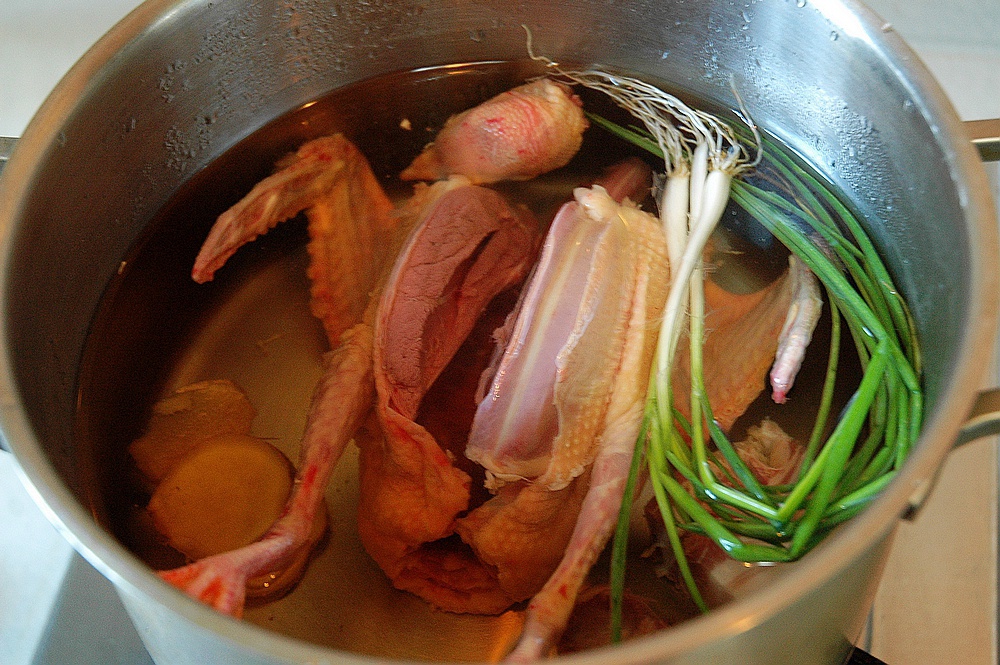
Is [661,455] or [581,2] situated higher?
[581,2]

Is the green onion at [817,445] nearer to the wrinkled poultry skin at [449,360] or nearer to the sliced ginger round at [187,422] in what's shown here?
the wrinkled poultry skin at [449,360]

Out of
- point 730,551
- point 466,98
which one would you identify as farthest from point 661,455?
point 466,98

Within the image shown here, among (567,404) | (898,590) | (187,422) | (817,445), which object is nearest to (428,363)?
(567,404)

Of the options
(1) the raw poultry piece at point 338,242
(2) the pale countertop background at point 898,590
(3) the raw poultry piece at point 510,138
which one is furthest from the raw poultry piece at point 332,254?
(2) the pale countertop background at point 898,590

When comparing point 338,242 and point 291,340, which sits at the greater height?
point 338,242

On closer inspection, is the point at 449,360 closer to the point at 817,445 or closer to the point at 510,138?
the point at 510,138

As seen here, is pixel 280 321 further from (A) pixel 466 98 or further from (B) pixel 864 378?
(B) pixel 864 378
